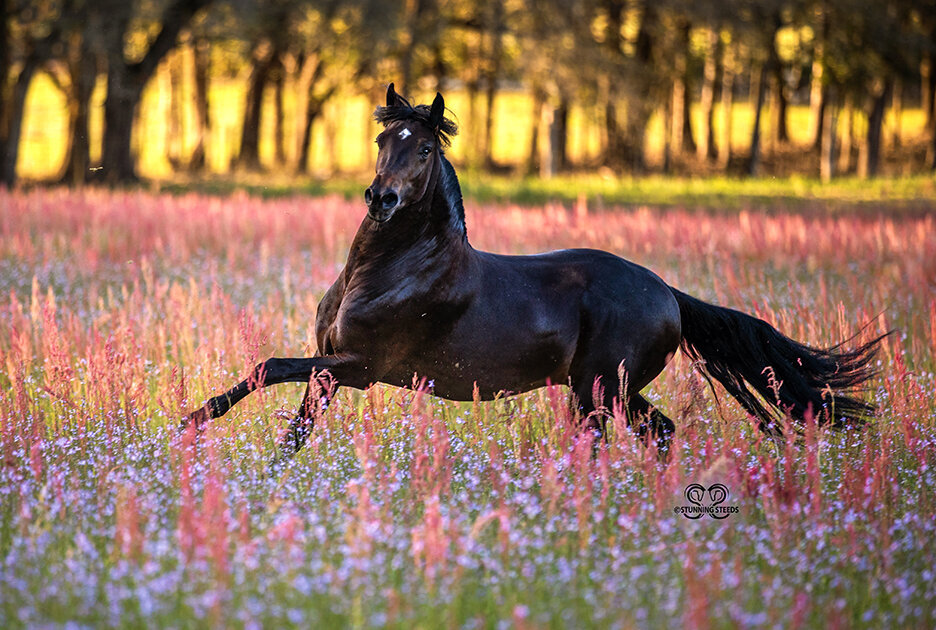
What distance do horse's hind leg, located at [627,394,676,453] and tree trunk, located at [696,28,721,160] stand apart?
29.8 m

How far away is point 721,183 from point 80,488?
2865cm

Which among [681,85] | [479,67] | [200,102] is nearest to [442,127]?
[479,67]

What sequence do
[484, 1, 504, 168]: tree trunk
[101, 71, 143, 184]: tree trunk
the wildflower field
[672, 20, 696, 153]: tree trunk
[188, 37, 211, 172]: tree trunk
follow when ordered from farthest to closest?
[672, 20, 696, 153]: tree trunk < [188, 37, 211, 172]: tree trunk < [484, 1, 504, 168]: tree trunk < [101, 71, 143, 184]: tree trunk < the wildflower field

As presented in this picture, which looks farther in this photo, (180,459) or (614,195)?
(614,195)

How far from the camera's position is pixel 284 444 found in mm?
5078

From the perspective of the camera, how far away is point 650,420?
5.53 metres

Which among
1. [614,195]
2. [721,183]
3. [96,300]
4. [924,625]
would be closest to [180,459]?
[924,625]

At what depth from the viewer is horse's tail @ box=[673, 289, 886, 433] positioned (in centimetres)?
583

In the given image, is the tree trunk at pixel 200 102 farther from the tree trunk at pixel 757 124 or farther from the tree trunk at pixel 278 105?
the tree trunk at pixel 757 124

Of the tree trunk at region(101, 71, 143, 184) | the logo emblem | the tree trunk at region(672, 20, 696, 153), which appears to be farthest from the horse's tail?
the tree trunk at region(672, 20, 696, 153)

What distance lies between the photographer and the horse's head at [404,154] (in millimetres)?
4730

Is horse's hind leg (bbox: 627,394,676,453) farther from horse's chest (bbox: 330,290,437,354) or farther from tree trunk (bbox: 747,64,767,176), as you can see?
tree trunk (bbox: 747,64,767,176)

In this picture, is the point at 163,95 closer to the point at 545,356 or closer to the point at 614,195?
the point at 614,195

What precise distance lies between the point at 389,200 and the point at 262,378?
1.06 meters
